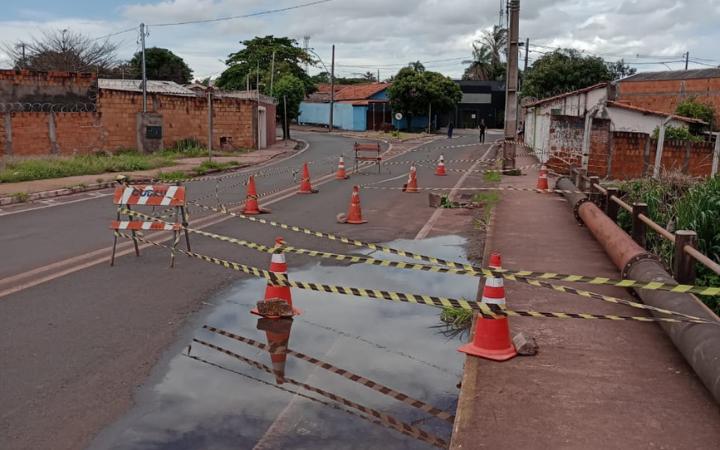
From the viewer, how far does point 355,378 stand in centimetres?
534

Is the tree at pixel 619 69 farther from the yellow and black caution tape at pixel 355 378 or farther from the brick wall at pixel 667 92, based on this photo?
the yellow and black caution tape at pixel 355 378

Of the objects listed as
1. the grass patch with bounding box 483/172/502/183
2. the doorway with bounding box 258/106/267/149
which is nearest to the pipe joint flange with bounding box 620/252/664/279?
the grass patch with bounding box 483/172/502/183

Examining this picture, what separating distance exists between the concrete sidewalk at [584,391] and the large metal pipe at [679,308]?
0.55 feet

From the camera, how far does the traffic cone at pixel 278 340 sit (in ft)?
18.0

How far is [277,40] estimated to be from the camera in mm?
74562

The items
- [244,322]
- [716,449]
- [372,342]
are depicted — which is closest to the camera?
[716,449]

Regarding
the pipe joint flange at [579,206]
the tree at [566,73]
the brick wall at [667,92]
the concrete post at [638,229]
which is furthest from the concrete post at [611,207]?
the tree at [566,73]

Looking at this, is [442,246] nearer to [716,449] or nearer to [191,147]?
[716,449]

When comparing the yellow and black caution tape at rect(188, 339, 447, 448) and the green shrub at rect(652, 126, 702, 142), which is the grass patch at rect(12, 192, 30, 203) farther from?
the green shrub at rect(652, 126, 702, 142)

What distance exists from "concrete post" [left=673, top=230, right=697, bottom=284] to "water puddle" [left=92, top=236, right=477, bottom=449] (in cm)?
235

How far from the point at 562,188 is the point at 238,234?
863 centimetres

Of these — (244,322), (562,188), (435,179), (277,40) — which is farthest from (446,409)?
(277,40)

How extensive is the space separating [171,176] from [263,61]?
1944 inches

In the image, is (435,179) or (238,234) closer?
(238,234)
